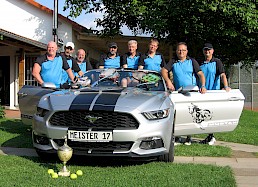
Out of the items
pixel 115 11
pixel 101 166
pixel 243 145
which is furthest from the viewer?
pixel 115 11

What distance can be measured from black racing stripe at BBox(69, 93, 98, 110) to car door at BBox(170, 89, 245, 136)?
141cm

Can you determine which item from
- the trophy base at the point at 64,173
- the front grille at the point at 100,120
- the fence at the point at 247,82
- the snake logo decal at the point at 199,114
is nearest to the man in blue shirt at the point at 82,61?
the snake logo decal at the point at 199,114

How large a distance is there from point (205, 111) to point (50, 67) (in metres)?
2.86

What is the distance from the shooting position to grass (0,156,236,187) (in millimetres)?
4555

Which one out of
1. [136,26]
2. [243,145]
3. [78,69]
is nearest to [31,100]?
[78,69]

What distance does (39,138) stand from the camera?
18.3ft

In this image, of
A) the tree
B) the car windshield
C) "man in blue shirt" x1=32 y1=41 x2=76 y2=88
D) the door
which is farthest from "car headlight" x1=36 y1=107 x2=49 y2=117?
the door

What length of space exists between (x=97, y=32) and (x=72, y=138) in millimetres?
11687

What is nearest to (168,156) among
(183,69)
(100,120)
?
(100,120)

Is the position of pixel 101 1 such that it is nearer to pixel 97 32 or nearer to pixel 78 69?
pixel 97 32

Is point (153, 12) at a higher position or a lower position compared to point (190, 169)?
higher

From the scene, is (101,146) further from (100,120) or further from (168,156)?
(168,156)

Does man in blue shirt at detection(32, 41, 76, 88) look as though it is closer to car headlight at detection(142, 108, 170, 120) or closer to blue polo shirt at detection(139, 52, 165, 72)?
blue polo shirt at detection(139, 52, 165, 72)

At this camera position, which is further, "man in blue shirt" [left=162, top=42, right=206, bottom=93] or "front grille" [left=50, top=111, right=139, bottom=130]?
"man in blue shirt" [left=162, top=42, right=206, bottom=93]
